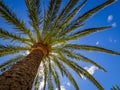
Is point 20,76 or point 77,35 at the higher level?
point 20,76

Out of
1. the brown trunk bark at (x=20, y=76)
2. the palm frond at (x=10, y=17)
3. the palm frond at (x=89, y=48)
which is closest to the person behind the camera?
the brown trunk bark at (x=20, y=76)

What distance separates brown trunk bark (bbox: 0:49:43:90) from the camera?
16.7 feet

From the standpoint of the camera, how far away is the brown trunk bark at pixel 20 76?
16.7ft

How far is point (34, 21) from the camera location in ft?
29.9

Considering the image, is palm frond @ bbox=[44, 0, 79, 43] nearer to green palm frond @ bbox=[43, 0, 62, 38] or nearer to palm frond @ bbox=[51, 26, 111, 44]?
green palm frond @ bbox=[43, 0, 62, 38]

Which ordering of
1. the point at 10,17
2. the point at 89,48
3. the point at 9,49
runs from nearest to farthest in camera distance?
the point at 10,17, the point at 9,49, the point at 89,48

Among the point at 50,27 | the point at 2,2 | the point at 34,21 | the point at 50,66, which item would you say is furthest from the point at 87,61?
the point at 2,2

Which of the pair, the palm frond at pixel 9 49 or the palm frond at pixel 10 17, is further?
the palm frond at pixel 9 49

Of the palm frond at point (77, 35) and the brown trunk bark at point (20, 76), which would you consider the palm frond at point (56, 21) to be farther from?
the brown trunk bark at point (20, 76)

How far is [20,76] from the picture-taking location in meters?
5.73

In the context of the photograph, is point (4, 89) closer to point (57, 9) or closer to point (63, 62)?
point (57, 9)

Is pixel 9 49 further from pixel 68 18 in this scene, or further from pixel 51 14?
pixel 68 18

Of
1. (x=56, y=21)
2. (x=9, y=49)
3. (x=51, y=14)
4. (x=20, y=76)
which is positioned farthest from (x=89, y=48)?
(x=20, y=76)

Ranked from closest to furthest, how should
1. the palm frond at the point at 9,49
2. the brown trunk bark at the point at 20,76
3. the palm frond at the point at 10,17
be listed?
the brown trunk bark at the point at 20,76, the palm frond at the point at 10,17, the palm frond at the point at 9,49
